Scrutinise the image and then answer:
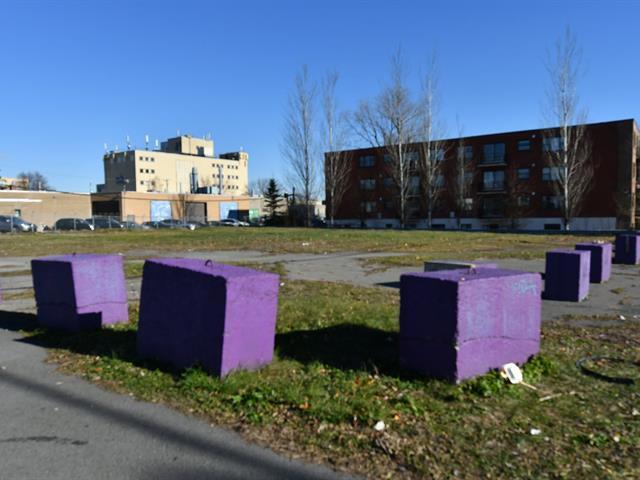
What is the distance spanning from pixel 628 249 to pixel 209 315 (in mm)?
15832


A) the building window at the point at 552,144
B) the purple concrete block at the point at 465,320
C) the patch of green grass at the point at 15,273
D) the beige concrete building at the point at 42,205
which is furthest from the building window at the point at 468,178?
the purple concrete block at the point at 465,320

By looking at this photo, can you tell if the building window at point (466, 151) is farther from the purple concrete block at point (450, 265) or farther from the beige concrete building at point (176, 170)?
the beige concrete building at point (176, 170)

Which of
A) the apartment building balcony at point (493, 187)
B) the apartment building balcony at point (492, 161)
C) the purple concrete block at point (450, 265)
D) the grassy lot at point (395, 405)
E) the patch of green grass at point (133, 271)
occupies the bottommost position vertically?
the patch of green grass at point (133, 271)

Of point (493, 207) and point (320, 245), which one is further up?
point (493, 207)

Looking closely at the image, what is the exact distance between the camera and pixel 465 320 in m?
4.20

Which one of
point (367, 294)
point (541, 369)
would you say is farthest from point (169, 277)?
point (367, 294)

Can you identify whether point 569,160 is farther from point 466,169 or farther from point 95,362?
point 95,362

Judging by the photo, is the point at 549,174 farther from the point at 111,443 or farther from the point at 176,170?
the point at 176,170

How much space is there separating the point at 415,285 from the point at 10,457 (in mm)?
3279

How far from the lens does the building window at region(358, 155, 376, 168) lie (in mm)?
71062

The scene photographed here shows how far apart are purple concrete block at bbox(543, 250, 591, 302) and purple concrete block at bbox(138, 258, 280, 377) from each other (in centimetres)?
643

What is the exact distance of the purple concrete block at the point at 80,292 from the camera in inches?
→ 252

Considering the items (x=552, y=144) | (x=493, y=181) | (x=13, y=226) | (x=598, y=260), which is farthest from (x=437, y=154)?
(x=598, y=260)

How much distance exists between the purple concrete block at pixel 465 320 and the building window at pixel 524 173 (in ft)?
192
